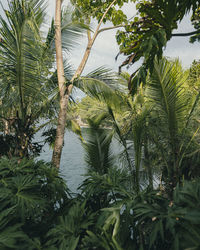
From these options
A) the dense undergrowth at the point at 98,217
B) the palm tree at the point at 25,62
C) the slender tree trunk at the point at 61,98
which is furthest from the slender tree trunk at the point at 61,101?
the dense undergrowth at the point at 98,217

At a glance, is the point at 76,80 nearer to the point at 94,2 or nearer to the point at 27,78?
the point at 27,78

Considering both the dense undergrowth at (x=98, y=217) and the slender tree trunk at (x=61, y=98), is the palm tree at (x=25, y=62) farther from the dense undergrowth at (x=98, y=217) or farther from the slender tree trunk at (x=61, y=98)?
the dense undergrowth at (x=98, y=217)

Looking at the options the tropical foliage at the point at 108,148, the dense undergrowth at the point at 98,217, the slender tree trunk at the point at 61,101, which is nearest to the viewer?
the dense undergrowth at the point at 98,217

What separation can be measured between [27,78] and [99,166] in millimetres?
2082

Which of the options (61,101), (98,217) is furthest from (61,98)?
(98,217)

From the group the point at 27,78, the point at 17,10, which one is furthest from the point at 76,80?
the point at 17,10

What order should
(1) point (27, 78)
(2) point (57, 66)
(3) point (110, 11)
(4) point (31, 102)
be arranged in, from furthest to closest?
1. (3) point (110, 11)
2. (2) point (57, 66)
3. (4) point (31, 102)
4. (1) point (27, 78)

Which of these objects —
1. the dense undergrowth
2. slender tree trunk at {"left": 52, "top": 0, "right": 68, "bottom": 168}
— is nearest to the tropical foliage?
the dense undergrowth

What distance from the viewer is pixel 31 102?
3303 mm

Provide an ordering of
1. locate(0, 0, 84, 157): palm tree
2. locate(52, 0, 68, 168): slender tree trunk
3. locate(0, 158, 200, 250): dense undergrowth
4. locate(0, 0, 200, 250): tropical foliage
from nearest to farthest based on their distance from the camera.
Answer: locate(0, 158, 200, 250): dense undergrowth, locate(0, 0, 200, 250): tropical foliage, locate(0, 0, 84, 157): palm tree, locate(52, 0, 68, 168): slender tree trunk

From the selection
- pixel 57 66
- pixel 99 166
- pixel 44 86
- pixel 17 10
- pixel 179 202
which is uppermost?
pixel 17 10

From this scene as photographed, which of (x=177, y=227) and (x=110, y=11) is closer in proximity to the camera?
(x=177, y=227)

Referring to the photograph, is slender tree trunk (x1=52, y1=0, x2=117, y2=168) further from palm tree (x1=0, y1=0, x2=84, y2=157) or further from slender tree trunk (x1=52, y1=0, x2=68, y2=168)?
palm tree (x1=0, y1=0, x2=84, y2=157)

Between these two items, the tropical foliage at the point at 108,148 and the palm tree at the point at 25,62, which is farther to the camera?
the palm tree at the point at 25,62
